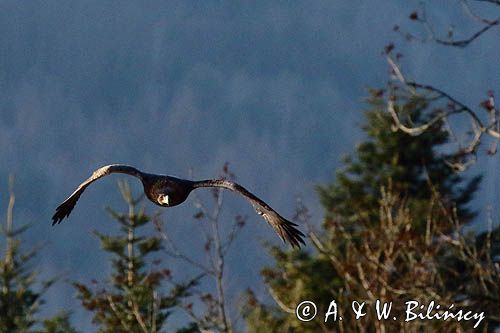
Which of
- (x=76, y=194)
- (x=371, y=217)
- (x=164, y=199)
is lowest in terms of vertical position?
(x=164, y=199)

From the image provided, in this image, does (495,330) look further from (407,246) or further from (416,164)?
(407,246)

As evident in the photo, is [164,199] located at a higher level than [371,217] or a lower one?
lower

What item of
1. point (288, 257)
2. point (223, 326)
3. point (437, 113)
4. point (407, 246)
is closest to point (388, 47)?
point (437, 113)

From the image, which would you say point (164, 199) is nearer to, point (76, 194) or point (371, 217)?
point (76, 194)

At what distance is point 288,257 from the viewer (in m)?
20.0

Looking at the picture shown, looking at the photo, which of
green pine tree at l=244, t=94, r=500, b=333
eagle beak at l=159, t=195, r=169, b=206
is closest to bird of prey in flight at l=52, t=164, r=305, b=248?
eagle beak at l=159, t=195, r=169, b=206

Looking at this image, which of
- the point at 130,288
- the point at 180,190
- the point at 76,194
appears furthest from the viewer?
the point at 130,288

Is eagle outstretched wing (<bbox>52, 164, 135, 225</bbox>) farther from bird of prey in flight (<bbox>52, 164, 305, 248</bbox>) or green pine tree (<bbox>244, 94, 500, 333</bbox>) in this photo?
green pine tree (<bbox>244, 94, 500, 333</bbox>)

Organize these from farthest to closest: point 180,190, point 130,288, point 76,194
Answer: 1. point 130,288
2. point 76,194
3. point 180,190

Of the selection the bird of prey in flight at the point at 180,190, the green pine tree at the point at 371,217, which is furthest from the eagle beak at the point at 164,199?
the green pine tree at the point at 371,217

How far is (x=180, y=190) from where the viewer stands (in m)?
3.86

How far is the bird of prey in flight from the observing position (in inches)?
149

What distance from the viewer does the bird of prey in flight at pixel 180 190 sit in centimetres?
378

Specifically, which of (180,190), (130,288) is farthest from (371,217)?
(180,190)
